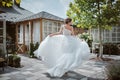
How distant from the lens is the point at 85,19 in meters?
11.6

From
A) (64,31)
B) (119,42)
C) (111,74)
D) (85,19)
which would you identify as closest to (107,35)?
(119,42)

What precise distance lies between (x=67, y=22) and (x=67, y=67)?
1707 mm

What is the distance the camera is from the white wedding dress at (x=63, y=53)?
255 inches

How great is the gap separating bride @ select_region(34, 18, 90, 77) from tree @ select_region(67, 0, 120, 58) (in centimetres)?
450

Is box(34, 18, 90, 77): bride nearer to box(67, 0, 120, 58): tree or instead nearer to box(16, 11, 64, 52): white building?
box(67, 0, 120, 58): tree

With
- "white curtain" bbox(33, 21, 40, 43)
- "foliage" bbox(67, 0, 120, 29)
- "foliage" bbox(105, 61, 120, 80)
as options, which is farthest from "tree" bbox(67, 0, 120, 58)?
"foliage" bbox(105, 61, 120, 80)

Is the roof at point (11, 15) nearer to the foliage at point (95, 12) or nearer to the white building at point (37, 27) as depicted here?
the white building at point (37, 27)

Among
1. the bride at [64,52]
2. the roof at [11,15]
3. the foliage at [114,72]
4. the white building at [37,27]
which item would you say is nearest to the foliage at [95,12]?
the white building at [37,27]

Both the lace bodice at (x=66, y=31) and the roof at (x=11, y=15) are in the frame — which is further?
the roof at (x=11, y=15)

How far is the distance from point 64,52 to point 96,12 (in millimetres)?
5386

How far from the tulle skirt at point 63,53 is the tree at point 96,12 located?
14.8 feet

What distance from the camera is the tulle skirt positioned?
21.3ft

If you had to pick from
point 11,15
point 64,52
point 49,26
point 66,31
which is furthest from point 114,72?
point 11,15

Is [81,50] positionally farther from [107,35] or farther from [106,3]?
[107,35]
